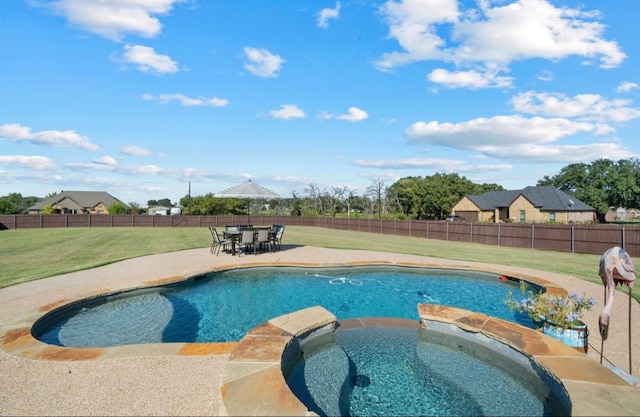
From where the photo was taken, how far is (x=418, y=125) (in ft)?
87.9

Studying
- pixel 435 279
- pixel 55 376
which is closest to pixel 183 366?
pixel 55 376

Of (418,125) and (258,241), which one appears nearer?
(258,241)

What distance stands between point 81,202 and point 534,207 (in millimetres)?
63901

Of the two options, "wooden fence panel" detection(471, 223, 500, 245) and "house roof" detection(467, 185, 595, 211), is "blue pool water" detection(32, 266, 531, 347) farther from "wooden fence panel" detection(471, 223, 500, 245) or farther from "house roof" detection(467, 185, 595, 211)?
"house roof" detection(467, 185, 595, 211)

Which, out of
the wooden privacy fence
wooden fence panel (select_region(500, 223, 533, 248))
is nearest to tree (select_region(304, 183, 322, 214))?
the wooden privacy fence

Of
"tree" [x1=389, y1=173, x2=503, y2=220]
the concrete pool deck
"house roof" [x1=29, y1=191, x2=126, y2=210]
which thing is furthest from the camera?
"house roof" [x1=29, y1=191, x2=126, y2=210]

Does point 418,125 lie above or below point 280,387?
above

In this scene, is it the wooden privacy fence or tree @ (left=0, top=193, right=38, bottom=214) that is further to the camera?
tree @ (left=0, top=193, right=38, bottom=214)

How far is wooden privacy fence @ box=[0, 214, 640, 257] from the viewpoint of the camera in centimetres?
1304

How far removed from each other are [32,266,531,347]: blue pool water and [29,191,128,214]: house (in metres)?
51.6

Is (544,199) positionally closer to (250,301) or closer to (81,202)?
(250,301)

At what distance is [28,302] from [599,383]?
778cm

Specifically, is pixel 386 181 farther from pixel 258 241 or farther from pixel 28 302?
pixel 28 302

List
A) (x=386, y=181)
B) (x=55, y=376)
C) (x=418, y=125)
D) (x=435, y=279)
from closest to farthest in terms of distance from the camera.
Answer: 1. (x=55, y=376)
2. (x=435, y=279)
3. (x=418, y=125)
4. (x=386, y=181)
